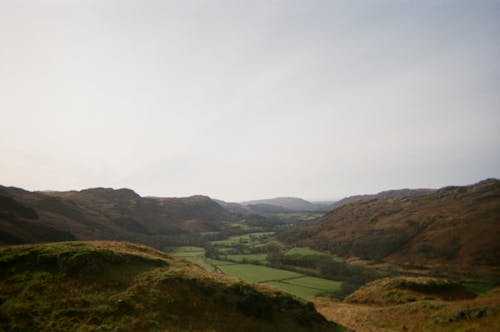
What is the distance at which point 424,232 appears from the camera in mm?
119000

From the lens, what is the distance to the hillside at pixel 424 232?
94.7m

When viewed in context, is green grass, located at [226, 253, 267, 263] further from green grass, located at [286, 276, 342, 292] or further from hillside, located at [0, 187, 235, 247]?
hillside, located at [0, 187, 235, 247]

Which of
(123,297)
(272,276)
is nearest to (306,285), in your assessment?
(272,276)

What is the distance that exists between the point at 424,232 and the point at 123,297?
5204 inches

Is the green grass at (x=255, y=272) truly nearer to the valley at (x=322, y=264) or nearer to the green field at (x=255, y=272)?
the green field at (x=255, y=272)

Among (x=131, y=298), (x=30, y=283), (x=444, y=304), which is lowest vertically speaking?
(x=444, y=304)

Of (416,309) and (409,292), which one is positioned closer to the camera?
(416,309)

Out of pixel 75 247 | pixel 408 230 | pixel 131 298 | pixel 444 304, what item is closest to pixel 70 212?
pixel 75 247

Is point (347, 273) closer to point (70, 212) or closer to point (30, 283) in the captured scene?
point (30, 283)

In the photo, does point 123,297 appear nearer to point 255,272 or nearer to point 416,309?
point 416,309

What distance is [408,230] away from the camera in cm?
12531

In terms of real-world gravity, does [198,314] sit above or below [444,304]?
above

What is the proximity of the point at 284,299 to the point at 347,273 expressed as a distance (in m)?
69.0

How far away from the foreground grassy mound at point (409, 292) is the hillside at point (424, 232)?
44.2 m
